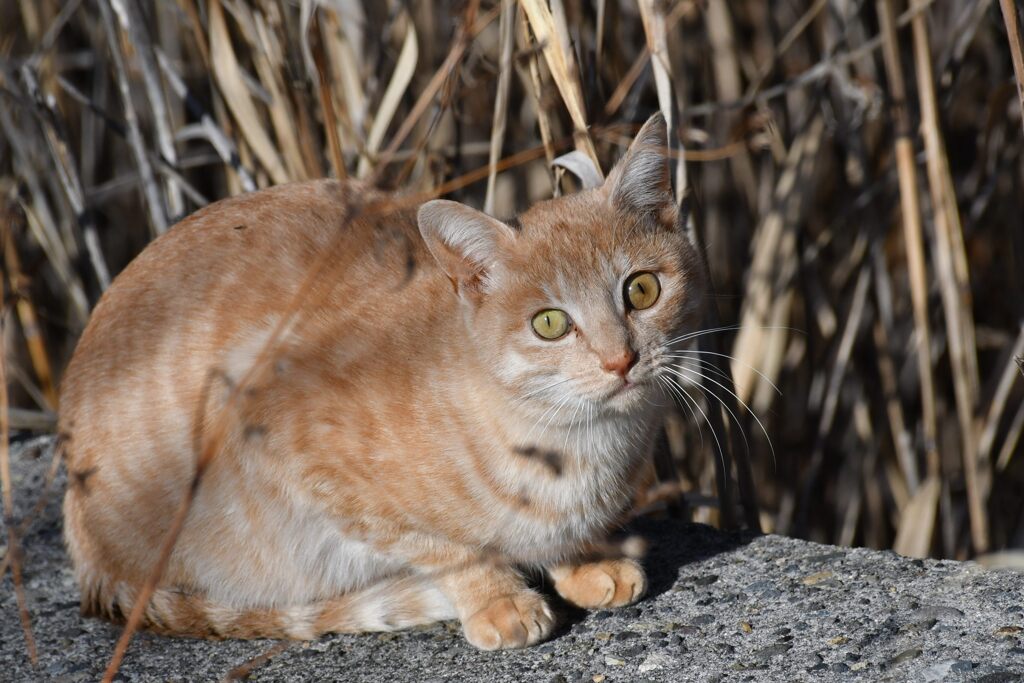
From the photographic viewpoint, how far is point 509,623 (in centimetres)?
193

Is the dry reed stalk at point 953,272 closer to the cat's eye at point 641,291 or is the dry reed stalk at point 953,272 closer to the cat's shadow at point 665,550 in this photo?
the cat's shadow at point 665,550

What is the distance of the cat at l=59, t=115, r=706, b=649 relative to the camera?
6.43 feet

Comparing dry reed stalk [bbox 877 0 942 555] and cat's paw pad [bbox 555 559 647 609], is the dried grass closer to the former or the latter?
dry reed stalk [bbox 877 0 942 555]

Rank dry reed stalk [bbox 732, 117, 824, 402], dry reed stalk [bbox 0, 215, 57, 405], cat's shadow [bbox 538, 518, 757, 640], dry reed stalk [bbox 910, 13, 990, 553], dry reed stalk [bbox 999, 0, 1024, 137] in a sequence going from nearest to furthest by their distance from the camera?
1. dry reed stalk [bbox 999, 0, 1024, 137]
2. cat's shadow [bbox 538, 518, 757, 640]
3. dry reed stalk [bbox 0, 215, 57, 405]
4. dry reed stalk [bbox 910, 13, 990, 553]
5. dry reed stalk [bbox 732, 117, 824, 402]

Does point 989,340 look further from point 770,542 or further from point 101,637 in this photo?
point 101,637

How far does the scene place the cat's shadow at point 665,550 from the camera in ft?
6.82

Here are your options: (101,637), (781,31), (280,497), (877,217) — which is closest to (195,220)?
(280,497)

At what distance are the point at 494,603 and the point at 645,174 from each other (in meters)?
0.79

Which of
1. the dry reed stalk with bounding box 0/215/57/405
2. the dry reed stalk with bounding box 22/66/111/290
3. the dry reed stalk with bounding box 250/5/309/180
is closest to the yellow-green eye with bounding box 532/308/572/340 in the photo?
the dry reed stalk with bounding box 0/215/57/405

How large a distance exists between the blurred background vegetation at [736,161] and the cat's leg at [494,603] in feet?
0.99

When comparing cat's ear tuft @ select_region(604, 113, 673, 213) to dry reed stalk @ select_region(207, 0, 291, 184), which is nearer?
cat's ear tuft @ select_region(604, 113, 673, 213)

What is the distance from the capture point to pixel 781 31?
3590 millimetres

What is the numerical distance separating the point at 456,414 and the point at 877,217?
5.51 ft

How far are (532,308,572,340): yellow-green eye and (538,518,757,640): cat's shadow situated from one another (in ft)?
1.68
